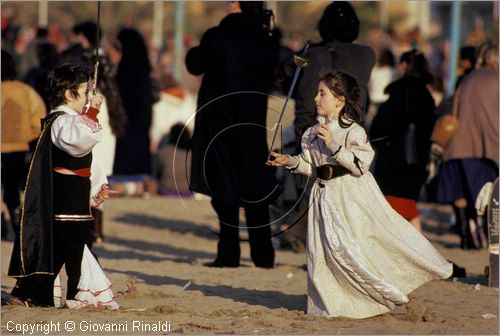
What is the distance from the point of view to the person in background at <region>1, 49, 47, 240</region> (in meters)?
12.8

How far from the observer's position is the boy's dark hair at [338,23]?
36.8ft

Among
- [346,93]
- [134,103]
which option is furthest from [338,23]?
[134,103]

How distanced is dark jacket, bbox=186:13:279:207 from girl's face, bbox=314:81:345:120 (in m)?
2.31

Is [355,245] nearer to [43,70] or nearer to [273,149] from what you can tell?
[273,149]

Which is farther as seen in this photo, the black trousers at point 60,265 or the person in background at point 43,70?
the person in background at point 43,70

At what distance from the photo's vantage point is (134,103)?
1564cm

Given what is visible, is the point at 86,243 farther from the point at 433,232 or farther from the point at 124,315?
the point at 433,232

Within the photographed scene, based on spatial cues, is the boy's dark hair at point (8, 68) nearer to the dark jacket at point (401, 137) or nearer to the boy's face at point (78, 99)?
the dark jacket at point (401, 137)

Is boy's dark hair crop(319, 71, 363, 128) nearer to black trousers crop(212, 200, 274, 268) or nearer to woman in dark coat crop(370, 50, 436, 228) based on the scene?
black trousers crop(212, 200, 274, 268)

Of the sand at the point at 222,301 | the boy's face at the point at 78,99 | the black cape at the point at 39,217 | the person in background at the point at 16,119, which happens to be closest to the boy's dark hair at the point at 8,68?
the person in background at the point at 16,119

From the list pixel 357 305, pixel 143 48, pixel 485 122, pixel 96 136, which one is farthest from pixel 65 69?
pixel 143 48

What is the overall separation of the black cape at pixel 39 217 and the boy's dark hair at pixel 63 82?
19cm

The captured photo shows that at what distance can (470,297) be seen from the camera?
1012 cm

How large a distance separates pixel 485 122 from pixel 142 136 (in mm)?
4840
